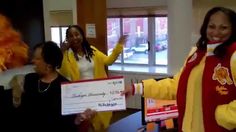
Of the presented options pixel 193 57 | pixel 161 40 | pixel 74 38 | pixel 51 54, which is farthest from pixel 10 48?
pixel 161 40

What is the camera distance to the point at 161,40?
236 inches

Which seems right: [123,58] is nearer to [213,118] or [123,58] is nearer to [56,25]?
[56,25]

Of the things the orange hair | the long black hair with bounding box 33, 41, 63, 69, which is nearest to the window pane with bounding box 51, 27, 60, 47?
the orange hair

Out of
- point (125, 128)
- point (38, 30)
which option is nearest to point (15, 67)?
point (38, 30)

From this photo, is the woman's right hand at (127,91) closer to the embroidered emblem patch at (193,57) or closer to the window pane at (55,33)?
the embroidered emblem patch at (193,57)

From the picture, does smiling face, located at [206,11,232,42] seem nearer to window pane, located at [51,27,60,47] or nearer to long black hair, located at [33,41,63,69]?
long black hair, located at [33,41,63,69]

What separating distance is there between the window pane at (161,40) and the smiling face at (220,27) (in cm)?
431

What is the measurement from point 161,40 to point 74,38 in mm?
2965

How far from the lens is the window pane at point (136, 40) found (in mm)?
6055

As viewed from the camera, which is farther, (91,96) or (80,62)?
(80,62)

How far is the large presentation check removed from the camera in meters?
2.27

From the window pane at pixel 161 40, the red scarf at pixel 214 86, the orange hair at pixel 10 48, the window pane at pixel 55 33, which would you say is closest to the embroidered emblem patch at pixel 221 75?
the red scarf at pixel 214 86

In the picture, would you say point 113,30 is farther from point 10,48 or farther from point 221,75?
point 221,75

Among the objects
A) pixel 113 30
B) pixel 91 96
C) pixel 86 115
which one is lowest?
pixel 86 115
